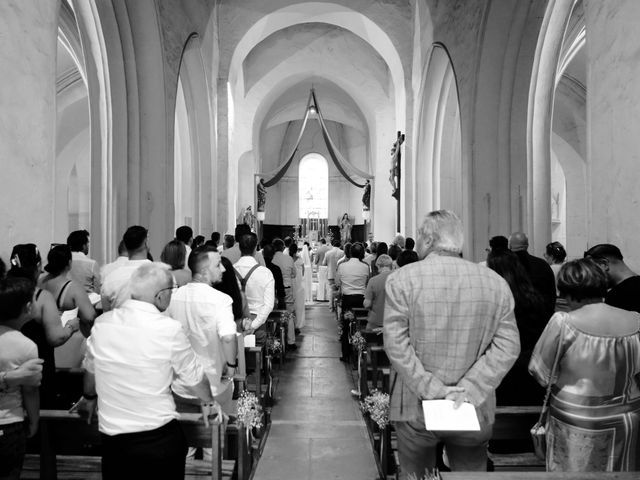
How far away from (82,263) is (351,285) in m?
3.83

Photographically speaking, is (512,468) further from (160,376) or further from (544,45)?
(544,45)

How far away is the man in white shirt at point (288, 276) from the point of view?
284 inches

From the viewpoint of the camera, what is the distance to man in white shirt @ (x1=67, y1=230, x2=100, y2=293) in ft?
14.3

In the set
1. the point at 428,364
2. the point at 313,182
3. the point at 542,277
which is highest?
the point at 313,182

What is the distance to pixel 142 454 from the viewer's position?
207 centimetres

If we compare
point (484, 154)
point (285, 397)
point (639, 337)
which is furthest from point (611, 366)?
point (484, 154)

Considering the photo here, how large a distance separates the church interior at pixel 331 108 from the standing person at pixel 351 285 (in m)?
0.80

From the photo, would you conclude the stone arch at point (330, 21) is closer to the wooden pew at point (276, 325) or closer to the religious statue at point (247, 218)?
the religious statue at point (247, 218)

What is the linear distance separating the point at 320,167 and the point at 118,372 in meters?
25.6

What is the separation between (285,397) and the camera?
568cm

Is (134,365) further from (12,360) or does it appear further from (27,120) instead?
(27,120)

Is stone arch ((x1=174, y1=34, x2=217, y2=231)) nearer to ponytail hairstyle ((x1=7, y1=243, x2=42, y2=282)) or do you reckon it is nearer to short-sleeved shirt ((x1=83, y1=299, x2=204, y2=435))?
ponytail hairstyle ((x1=7, y1=243, x2=42, y2=282))

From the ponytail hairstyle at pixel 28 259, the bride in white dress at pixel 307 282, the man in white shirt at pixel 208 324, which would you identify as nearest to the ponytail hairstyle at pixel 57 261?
the ponytail hairstyle at pixel 28 259

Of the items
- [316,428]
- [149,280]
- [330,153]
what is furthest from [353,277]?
[330,153]
